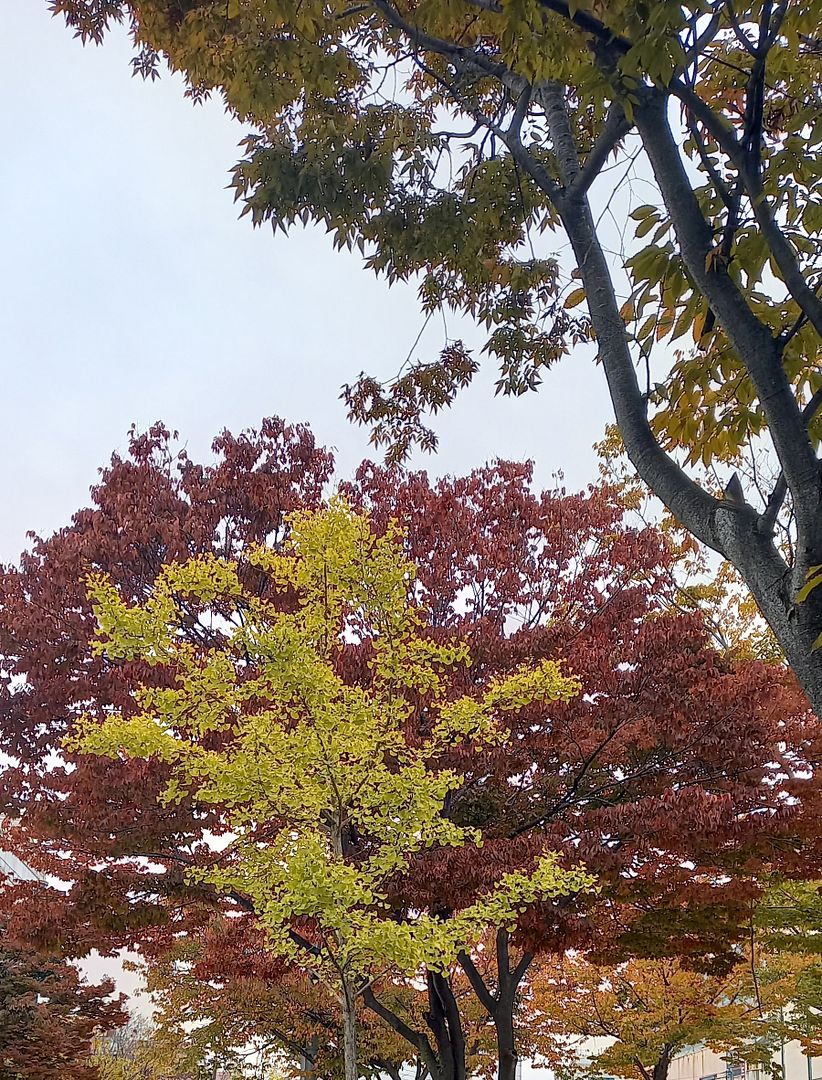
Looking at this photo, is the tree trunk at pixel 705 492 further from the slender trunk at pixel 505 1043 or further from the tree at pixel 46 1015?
the tree at pixel 46 1015

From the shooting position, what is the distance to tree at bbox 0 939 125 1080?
13.3 meters

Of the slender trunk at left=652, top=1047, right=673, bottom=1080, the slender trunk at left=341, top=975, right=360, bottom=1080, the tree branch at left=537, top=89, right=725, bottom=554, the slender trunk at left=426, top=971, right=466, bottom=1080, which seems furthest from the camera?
the slender trunk at left=652, top=1047, right=673, bottom=1080

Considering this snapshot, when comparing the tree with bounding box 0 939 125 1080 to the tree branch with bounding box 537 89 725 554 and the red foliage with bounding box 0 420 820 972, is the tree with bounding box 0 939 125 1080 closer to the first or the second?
the red foliage with bounding box 0 420 820 972

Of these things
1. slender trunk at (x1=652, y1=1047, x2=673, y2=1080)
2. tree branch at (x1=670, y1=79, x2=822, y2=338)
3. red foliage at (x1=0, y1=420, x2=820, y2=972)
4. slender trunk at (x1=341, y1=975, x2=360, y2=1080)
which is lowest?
slender trunk at (x1=341, y1=975, x2=360, y2=1080)

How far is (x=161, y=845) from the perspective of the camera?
29.4 ft

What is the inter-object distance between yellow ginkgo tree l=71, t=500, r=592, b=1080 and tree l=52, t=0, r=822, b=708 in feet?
9.34

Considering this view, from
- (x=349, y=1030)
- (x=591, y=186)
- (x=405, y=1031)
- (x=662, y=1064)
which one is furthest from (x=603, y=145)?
(x=662, y=1064)

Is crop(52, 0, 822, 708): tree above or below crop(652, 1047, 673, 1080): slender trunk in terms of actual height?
above

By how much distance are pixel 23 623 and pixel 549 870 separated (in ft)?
19.5

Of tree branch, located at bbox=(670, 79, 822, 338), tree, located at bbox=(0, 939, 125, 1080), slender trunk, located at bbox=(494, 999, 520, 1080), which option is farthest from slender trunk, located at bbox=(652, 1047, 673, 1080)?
tree branch, located at bbox=(670, 79, 822, 338)

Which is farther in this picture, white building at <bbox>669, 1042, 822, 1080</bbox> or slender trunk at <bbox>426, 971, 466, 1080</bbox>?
white building at <bbox>669, 1042, 822, 1080</bbox>

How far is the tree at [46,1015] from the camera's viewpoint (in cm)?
1326

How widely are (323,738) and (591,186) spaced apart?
16.3 ft

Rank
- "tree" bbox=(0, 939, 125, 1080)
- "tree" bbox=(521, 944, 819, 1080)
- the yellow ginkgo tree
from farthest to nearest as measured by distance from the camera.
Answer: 1. "tree" bbox=(521, 944, 819, 1080)
2. "tree" bbox=(0, 939, 125, 1080)
3. the yellow ginkgo tree
